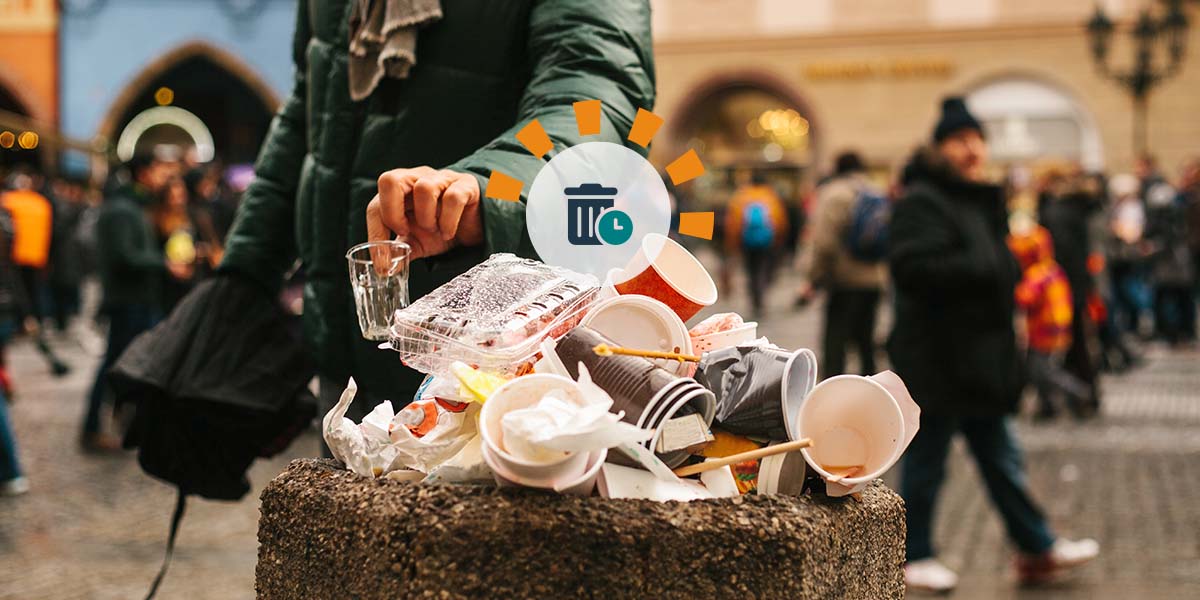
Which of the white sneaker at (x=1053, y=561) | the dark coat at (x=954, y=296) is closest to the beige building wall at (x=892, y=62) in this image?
the dark coat at (x=954, y=296)

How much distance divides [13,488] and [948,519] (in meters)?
4.53

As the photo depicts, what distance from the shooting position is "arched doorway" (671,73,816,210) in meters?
28.6

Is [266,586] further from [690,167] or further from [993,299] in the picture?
[993,299]

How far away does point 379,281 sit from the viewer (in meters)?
1.66

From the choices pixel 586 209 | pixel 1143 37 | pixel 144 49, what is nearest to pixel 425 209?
pixel 586 209

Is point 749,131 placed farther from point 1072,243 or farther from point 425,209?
point 425,209

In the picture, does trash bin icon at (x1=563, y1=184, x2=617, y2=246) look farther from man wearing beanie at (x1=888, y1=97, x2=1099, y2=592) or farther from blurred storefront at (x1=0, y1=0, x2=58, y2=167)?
blurred storefront at (x1=0, y1=0, x2=58, y2=167)

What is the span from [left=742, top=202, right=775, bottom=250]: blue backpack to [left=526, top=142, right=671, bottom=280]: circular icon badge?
1444cm

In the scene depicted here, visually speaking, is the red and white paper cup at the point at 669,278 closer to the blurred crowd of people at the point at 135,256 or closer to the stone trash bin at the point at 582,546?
the stone trash bin at the point at 582,546

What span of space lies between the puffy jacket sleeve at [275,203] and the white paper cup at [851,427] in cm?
140

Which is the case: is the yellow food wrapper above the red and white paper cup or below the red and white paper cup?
below

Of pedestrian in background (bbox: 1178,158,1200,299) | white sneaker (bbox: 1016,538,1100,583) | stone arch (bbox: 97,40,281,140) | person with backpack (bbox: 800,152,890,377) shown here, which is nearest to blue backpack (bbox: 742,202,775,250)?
pedestrian in background (bbox: 1178,158,1200,299)

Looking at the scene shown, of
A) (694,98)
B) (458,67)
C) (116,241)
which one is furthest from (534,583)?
(694,98)

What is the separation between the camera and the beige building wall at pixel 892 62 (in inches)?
1023
